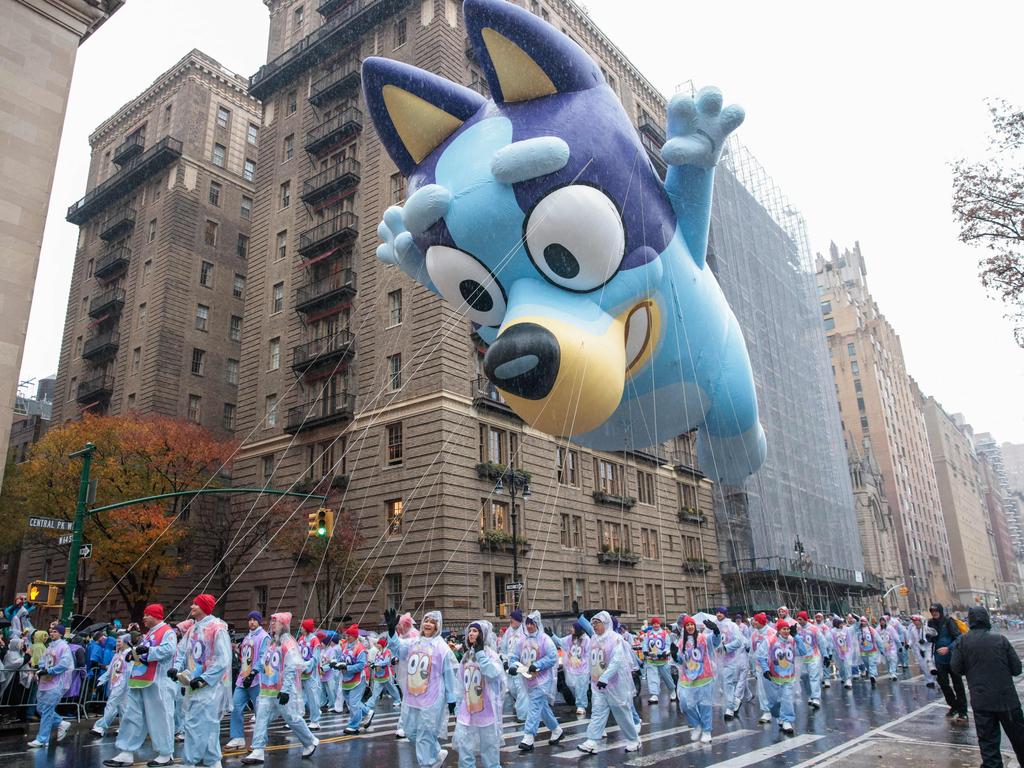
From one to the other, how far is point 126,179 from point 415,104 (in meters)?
45.7

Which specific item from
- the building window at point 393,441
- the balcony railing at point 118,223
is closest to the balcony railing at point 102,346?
the balcony railing at point 118,223

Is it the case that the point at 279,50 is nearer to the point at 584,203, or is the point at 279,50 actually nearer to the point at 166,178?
the point at 166,178

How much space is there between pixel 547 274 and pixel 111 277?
45780mm

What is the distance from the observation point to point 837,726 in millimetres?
11766

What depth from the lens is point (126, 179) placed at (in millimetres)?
46188

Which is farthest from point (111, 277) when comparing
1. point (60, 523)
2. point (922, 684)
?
point (922, 684)

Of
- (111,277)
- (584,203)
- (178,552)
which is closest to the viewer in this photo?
(584,203)

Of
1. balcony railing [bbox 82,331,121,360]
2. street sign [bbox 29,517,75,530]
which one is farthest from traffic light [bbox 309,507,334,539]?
balcony railing [bbox 82,331,121,360]

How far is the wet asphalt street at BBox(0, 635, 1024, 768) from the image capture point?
897 cm

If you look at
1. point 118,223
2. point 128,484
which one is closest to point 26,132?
point 128,484

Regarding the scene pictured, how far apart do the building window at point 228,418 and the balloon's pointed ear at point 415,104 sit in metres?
36.3

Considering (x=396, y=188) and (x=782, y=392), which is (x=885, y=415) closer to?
(x=782, y=392)

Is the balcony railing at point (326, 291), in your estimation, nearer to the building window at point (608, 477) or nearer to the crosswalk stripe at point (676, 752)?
the building window at point (608, 477)

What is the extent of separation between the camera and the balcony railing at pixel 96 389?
41.5m
